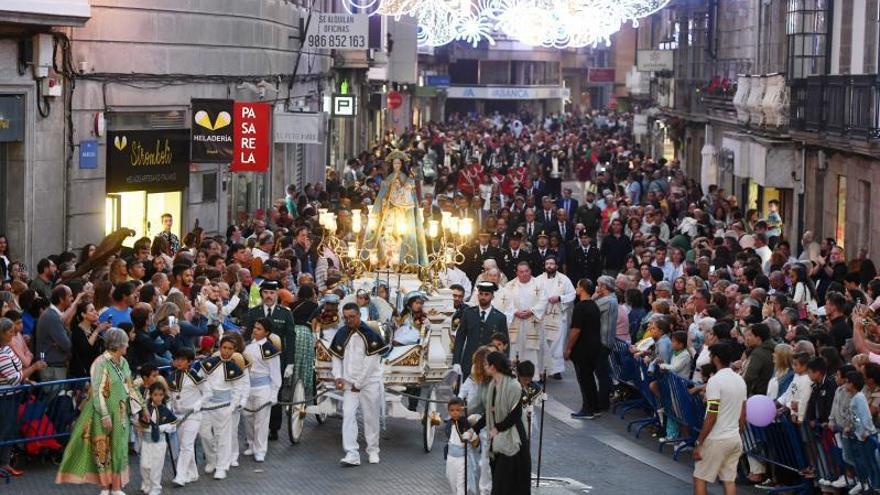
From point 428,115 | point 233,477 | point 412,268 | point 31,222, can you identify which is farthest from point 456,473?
point 428,115

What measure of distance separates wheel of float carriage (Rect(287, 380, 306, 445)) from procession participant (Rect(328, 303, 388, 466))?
0.72m

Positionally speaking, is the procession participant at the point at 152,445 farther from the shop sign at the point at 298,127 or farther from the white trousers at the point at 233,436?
the shop sign at the point at 298,127

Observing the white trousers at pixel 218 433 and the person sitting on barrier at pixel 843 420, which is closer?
the person sitting on barrier at pixel 843 420

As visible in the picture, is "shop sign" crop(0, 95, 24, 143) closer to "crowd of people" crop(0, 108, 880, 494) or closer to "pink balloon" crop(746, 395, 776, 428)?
"crowd of people" crop(0, 108, 880, 494)

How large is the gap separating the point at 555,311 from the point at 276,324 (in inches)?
209

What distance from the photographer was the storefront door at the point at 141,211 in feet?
84.7

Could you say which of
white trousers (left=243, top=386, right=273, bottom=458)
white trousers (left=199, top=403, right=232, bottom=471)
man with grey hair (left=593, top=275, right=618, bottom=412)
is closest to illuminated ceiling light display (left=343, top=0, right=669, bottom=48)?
man with grey hair (left=593, top=275, right=618, bottom=412)

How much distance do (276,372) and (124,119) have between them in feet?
32.5

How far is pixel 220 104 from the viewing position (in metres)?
27.0

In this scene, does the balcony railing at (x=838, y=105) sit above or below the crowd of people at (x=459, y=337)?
above

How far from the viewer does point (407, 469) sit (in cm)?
1631

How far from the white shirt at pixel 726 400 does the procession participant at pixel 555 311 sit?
7211 mm

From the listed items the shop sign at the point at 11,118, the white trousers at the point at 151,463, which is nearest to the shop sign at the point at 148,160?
the shop sign at the point at 11,118

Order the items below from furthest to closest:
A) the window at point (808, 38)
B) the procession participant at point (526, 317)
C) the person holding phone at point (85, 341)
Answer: the window at point (808, 38), the procession participant at point (526, 317), the person holding phone at point (85, 341)
